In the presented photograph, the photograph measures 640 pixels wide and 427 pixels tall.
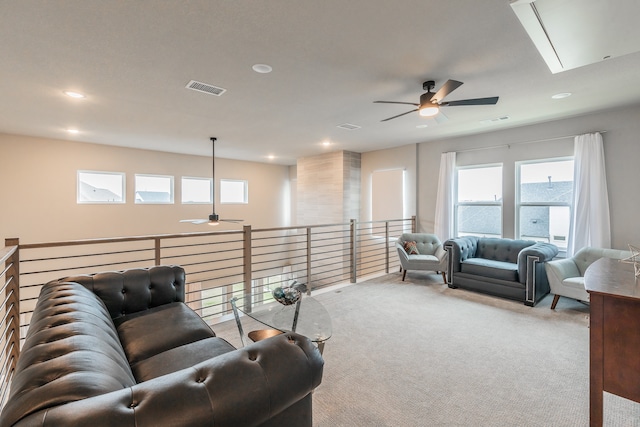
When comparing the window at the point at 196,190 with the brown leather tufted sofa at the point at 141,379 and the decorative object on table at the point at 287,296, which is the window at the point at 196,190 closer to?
the decorative object on table at the point at 287,296

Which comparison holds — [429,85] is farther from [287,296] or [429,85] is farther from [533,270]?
[533,270]

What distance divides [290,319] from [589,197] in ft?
14.9

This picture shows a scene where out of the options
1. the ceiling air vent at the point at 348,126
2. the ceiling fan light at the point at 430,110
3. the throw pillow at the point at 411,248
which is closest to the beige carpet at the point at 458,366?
the throw pillow at the point at 411,248

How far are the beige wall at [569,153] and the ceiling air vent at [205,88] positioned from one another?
439cm

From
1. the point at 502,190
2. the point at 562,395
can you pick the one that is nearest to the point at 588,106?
the point at 502,190

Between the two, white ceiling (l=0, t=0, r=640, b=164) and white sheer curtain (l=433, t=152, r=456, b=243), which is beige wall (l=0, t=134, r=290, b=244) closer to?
white ceiling (l=0, t=0, r=640, b=164)

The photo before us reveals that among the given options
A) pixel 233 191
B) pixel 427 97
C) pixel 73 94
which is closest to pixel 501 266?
pixel 427 97

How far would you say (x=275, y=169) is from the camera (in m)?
9.06

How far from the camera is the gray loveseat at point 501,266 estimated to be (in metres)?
3.96

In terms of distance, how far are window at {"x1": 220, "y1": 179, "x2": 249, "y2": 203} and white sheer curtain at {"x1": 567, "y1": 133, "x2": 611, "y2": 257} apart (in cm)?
710

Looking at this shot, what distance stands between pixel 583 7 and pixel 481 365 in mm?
2690

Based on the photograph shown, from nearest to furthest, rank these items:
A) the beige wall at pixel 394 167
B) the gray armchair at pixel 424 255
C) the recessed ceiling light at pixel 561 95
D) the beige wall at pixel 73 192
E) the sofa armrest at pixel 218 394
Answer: the sofa armrest at pixel 218 394, the recessed ceiling light at pixel 561 95, the gray armchair at pixel 424 255, the beige wall at pixel 73 192, the beige wall at pixel 394 167

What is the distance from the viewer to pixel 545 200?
15.8ft

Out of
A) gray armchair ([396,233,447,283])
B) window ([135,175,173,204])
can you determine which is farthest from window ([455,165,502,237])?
window ([135,175,173,204])
